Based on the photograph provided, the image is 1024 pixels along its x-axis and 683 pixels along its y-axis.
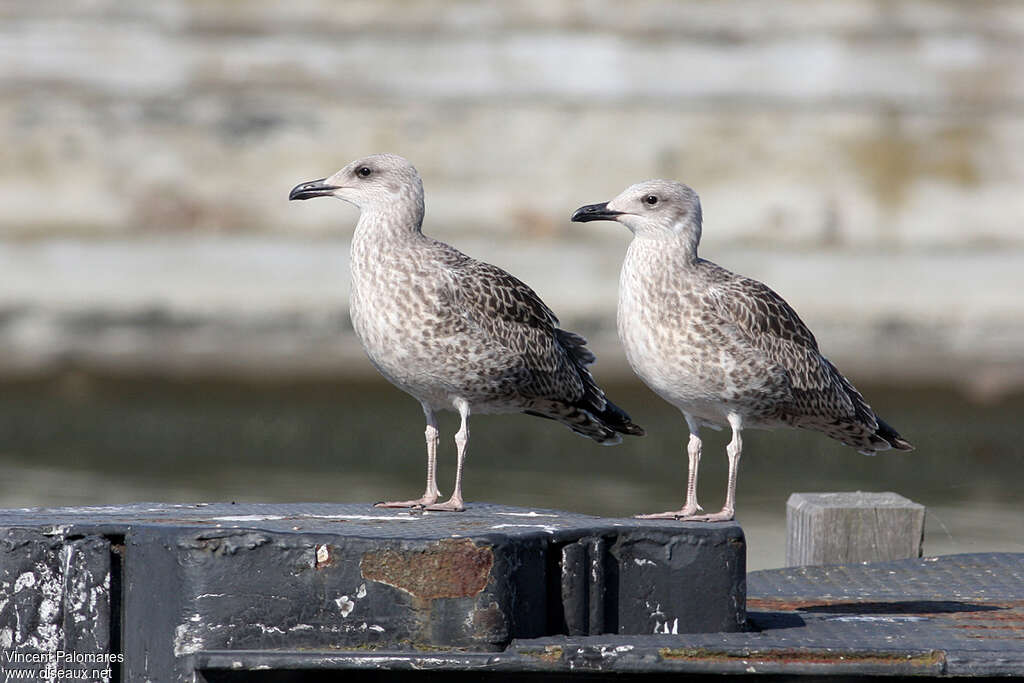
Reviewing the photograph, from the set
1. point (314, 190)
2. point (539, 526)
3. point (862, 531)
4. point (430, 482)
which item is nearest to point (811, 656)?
point (539, 526)

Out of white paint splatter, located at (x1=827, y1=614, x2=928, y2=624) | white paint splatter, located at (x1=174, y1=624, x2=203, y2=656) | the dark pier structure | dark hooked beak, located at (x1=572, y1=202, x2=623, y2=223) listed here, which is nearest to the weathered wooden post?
white paint splatter, located at (x1=827, y1=614, x2=928, y2=624)

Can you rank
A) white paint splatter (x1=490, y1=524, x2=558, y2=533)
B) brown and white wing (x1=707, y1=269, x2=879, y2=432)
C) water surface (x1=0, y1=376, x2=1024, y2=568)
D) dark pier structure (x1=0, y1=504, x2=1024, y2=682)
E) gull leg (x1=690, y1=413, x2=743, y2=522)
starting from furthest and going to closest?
water surface (x1=0, y1=376, x2=1024, y2=568) → brown and white wing (x1=707, y1=269, x2=879, y2=432) → gull leg (x1=690, y1=413, x2=743, y2=522) → white paint splatter (x1=490, y1=524, x2=558, y2=533) → dark pier structure (x1=0, y1=504, x2=1024, y2=682)

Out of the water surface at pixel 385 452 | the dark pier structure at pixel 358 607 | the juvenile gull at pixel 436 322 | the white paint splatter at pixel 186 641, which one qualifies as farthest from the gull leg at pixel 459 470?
the water surface at pixel 385 452

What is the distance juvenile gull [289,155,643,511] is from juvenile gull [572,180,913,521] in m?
0.36

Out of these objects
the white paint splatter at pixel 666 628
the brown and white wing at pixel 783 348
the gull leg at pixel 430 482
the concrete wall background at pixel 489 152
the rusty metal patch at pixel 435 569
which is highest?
the concrete wall background at pixel 489 152

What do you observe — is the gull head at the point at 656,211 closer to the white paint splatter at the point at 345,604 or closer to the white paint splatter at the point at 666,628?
the white paint splatter at the point at 666,628

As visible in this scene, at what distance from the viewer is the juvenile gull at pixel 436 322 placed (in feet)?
21.7

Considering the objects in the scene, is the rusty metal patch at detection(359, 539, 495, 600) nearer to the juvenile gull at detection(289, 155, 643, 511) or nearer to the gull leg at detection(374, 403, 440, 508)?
the juvenile gull at detection(289, 155, 643, 511)

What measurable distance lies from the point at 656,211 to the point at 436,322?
0.91 m

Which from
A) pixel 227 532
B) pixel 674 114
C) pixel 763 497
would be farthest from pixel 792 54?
pixel 227 532

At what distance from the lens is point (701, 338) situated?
21.8 feet

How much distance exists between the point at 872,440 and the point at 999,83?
8.80 metres

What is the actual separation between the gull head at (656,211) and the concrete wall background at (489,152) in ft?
24.5

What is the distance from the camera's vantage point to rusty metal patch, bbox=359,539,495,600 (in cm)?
552
